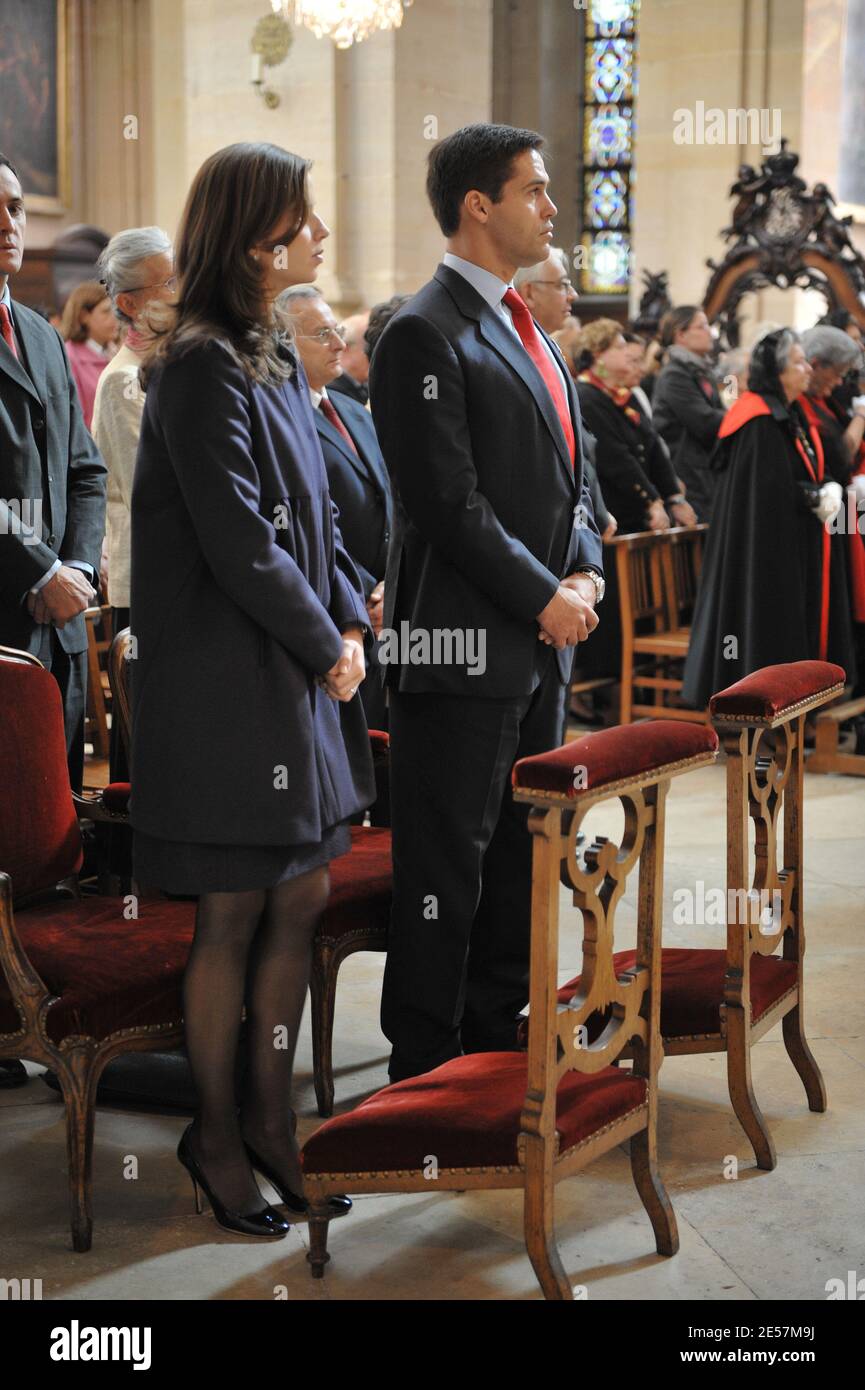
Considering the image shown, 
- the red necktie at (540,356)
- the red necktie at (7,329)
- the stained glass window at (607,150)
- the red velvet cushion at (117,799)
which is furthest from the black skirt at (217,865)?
the stained glass window at (607,150)

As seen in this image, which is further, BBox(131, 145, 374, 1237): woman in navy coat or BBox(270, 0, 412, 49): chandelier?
BBox(270, 0, 412, 49): chandelier

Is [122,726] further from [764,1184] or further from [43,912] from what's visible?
[764,1184]

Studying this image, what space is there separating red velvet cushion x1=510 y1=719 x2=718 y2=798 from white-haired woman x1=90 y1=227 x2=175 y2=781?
1.58 meters

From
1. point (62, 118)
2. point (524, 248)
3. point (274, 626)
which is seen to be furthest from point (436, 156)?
point (62, 118)

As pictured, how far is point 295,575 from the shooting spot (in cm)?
268

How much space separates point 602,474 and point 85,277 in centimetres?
606

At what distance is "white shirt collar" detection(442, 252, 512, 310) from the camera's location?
10.7 feet

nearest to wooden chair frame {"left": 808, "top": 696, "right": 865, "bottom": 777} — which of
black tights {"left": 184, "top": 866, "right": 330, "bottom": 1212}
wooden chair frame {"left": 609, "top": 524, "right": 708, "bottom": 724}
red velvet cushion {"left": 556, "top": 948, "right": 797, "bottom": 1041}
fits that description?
wooden chair frame {"left": 609, "top": 524, "right": 708, "bottom": 724}

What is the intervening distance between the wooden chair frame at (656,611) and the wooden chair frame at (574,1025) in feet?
14.0

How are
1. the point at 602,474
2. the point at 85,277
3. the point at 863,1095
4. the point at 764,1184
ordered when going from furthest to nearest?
the point at 85,277
the point at 602,474
the point at 863,1095
the point at 764,1184

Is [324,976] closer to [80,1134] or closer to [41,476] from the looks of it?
[80,1134]

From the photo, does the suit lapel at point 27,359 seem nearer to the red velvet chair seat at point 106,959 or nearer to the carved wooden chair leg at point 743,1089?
the red velvet chair seat at point 106,959

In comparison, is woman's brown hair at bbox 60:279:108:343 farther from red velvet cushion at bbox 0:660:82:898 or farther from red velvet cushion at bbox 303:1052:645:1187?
red velvet cushion at bbox 303:1052:645:1187

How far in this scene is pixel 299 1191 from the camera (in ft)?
9.60
